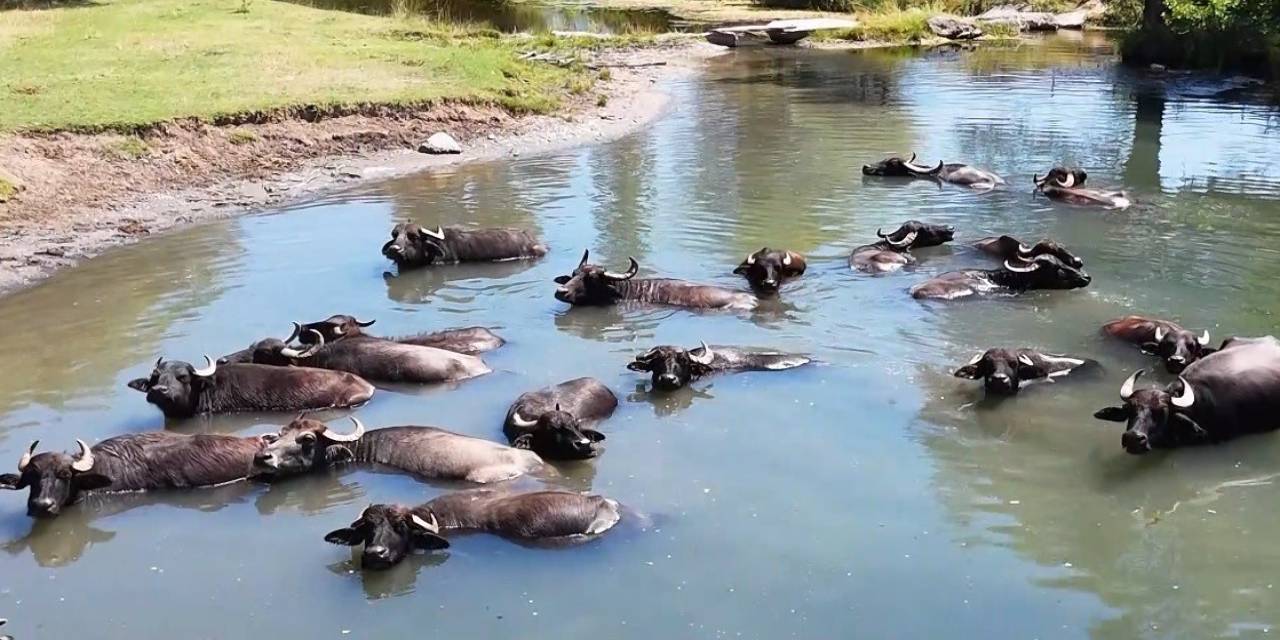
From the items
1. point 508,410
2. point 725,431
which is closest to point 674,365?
point 725,431

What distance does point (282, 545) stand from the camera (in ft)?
23.8

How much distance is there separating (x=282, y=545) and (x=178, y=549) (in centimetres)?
58

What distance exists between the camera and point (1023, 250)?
1192cm

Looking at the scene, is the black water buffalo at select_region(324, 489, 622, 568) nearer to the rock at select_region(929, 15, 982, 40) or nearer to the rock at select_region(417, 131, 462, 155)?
the rock at select_region(417, 131, 462, 155)

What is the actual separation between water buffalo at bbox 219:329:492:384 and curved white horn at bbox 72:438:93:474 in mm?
2137

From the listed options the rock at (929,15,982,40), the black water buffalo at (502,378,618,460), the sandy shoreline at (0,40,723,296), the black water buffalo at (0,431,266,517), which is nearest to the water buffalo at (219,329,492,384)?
the black water buffalo at (502,378,618,460)

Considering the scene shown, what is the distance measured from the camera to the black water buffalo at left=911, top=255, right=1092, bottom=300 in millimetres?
11500

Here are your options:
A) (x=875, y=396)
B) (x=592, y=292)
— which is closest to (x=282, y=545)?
(x=875, y=396)

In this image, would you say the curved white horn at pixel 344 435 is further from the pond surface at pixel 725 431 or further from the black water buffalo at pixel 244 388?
the black water buffalo at pixel 244 388

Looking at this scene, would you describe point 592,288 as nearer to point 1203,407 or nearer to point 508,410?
point 508,410

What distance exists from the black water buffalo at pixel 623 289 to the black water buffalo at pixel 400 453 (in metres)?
3.59

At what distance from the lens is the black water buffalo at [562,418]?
8141 mm

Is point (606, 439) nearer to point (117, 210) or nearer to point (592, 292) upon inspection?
point (592, 292)

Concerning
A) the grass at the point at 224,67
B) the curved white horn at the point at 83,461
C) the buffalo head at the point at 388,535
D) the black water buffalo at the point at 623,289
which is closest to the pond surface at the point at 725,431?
the buffalo head at the point at 388,535
